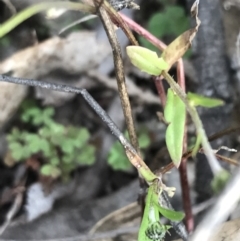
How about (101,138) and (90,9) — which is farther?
(101,138)

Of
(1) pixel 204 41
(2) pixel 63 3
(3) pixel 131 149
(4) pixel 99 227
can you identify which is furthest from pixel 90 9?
(4) pixel 99 227

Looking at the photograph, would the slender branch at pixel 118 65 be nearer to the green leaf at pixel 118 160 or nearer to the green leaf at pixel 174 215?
the green leaf at pixel 174 215

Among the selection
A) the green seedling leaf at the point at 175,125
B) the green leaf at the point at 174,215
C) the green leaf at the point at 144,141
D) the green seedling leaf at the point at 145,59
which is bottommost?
the green leaf at the point at 144,141

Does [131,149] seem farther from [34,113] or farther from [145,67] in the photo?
[34,113]

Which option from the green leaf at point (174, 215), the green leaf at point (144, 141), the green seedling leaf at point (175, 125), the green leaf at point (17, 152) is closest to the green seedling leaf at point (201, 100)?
the green seedling leaf at point (175, 125)

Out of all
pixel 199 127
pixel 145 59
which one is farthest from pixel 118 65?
pixel 199 127
